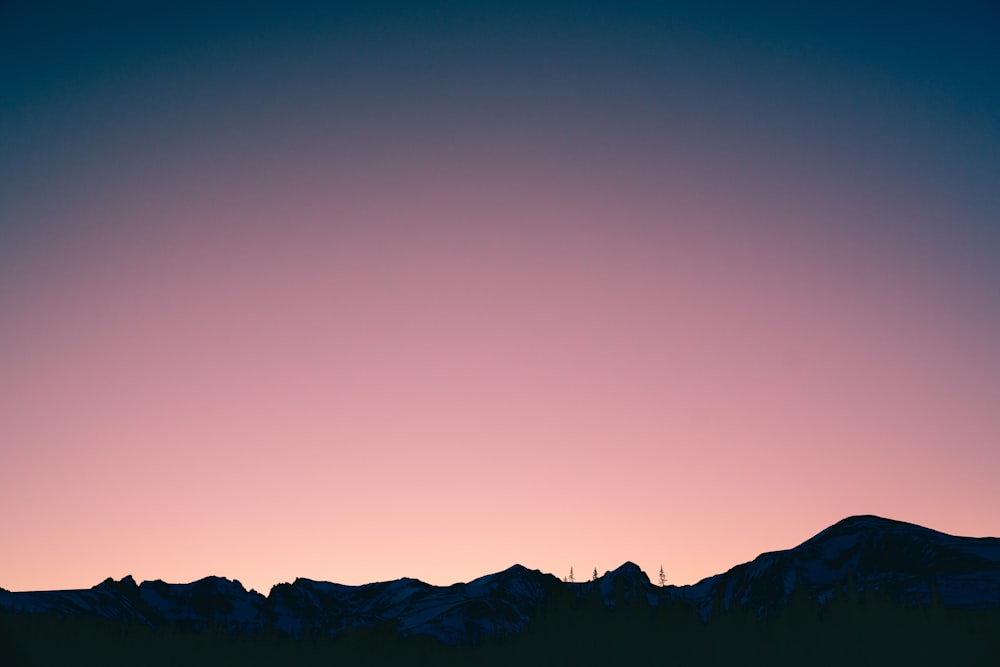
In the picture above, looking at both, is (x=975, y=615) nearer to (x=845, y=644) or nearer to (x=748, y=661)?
(x=845, y=644)

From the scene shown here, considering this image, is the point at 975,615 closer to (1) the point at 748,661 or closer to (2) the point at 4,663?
(1) the point at 748,661

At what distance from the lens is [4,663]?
635ft

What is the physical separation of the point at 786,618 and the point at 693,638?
21856 millimetres

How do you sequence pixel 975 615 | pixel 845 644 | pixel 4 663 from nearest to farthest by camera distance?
1. pixel 975 615
2. pixel 845 644
3. pixel 4 663

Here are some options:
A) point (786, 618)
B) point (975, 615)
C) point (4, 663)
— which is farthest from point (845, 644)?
point (4, 663)

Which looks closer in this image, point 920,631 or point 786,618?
point 920,631

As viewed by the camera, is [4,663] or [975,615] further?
[4,663]

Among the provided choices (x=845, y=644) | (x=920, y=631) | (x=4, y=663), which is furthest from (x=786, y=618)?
(x=4, y=663)

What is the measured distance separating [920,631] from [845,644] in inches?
586

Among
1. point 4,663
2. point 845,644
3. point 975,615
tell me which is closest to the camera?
point 975,615

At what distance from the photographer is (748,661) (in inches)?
7057

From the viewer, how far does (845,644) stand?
18075 centimetres

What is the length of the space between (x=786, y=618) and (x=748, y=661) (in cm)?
1705

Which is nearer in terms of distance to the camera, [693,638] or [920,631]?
[920,631]
